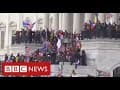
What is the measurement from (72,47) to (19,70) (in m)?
1.73

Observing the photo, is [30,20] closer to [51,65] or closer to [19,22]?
[19,22]

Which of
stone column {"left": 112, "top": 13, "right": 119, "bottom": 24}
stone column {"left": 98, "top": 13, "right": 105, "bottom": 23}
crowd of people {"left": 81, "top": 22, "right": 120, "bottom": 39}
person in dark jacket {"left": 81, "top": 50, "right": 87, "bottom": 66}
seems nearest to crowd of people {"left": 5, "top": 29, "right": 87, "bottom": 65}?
person in dark jacket {"left": 81, "top": 50, "right": 87, "bottom": 66}

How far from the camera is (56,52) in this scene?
1875 cm

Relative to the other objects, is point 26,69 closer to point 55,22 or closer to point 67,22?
point 55,22

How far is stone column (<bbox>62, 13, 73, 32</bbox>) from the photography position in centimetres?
1877

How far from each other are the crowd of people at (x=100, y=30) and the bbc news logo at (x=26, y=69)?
151cm

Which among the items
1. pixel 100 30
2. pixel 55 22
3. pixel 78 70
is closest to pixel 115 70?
pixel 78 70

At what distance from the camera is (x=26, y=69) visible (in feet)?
60.8

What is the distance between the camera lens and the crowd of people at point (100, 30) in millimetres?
18750

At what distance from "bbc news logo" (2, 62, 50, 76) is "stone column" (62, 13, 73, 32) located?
121 cm

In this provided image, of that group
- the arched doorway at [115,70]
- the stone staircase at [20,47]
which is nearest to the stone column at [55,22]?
the stone staircase at [20,47]

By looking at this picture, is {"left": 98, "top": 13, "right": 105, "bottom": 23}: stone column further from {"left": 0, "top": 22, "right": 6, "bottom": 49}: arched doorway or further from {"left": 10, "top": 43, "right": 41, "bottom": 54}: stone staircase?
{"left": 0, "top": 22, "right": 6, "bottom": 49}: arched doorway

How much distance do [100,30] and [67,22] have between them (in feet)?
3.36

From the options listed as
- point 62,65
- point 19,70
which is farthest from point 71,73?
point 19,70
